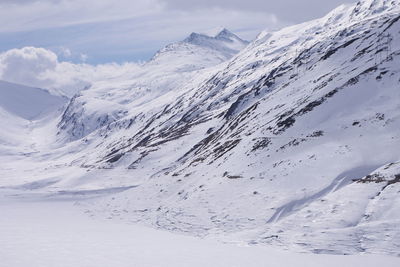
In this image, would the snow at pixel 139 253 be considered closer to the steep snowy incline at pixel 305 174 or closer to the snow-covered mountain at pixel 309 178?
the snow-covered mountain at pixel 309 178

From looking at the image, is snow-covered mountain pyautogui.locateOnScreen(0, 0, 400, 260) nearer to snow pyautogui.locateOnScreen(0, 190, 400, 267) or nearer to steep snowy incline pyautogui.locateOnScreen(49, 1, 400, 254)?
steep snowy incline pyautogui.locateOnScreen(49, 1, 400, 254)

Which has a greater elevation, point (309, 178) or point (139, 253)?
point (309, 178)

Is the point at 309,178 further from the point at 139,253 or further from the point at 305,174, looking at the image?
the point at 139,253

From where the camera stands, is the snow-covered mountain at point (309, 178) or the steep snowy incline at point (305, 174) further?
the steep snowy incline at point (305, 174)

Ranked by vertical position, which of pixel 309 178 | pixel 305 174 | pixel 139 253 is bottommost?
pixel 139 253

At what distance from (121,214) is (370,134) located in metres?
35.7

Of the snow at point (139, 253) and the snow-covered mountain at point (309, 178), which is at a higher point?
the snow-covered mountain at point (309, 178)

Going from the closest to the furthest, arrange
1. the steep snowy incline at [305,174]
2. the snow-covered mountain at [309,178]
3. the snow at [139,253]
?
the snow at [139,253] < the snow-covered mountain at [309,178] < the steep snowy incline at [305,174]

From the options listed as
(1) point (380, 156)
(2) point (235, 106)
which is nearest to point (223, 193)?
(1) point (380, 156)

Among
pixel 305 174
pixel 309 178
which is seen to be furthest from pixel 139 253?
pixel 305 174

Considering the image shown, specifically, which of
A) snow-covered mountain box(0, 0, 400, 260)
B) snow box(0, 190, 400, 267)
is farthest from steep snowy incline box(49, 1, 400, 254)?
snow box(0, 190, 400, 267)

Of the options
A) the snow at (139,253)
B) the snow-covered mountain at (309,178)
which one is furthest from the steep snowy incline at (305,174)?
the snow at (139,253)

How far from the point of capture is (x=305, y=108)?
7106 cm

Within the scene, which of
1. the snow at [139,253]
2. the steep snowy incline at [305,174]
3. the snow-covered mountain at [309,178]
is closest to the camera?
the snow at [139,253]
